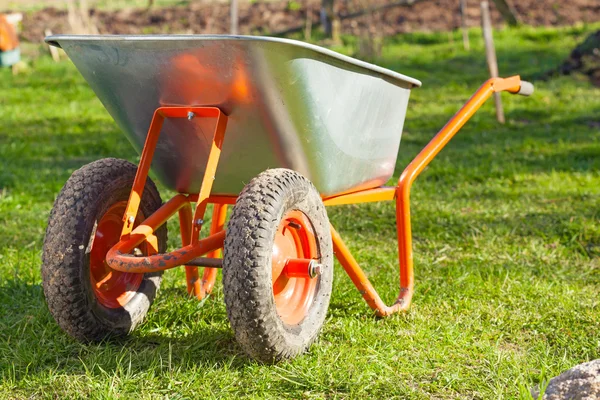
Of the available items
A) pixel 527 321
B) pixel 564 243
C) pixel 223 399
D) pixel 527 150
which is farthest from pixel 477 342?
pixel 527 150

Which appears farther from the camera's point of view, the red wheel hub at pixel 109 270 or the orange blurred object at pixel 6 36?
the orange blurred object at pixel 6 36

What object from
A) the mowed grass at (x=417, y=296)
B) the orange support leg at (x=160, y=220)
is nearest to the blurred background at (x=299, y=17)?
the mowed grass at (x=417, y=296)

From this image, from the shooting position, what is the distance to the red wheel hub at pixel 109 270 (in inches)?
106

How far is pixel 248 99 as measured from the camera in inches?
92.9

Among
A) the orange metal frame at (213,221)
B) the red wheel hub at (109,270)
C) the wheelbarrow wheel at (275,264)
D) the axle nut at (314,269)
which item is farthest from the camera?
the red wheel hub at (109,270)

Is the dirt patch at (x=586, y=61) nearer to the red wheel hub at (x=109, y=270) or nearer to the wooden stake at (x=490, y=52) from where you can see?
the wooden stake at (x=490, y=52)

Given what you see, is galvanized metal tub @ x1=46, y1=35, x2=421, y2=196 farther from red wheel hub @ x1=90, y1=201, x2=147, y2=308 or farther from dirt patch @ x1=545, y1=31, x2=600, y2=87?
dirt patch @ x1=545, y1=31, x2=600, y2=87

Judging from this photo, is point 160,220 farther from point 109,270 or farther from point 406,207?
point 406,207

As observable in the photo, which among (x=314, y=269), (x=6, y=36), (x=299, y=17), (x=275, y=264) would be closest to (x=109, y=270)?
(x=275, y=264)

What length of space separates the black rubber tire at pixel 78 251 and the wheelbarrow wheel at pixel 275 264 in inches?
20.1

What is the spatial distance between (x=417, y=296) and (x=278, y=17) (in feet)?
29.4

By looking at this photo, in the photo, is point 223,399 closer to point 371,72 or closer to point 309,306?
point 309,306

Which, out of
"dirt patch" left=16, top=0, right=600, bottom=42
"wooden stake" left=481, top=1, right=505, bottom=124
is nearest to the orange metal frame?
"wooden stake" left=481, top=1, right=505, bottom=124

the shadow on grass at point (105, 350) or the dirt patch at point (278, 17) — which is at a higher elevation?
the dirt patch at point (278, 17)
